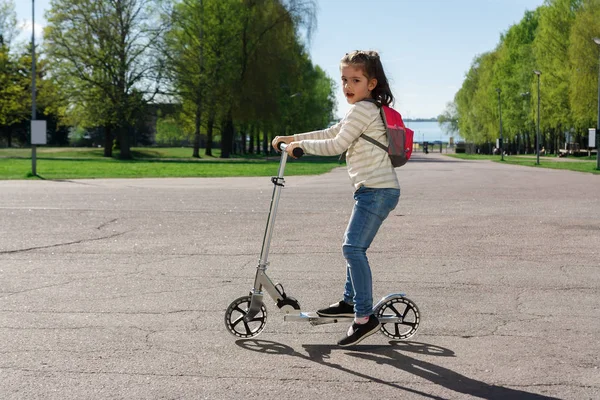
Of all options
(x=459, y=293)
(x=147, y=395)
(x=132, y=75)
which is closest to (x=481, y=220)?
(x=459, y=293)

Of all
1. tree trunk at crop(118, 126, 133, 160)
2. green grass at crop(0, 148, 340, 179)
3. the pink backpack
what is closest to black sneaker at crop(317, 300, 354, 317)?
the pink backpack

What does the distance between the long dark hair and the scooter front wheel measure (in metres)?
1.50

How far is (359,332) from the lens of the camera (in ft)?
16.0

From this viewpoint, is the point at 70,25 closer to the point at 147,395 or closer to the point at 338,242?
the point at 338,242

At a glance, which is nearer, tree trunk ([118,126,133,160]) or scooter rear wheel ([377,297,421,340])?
scooter rear wheel ([377,297,421,340])

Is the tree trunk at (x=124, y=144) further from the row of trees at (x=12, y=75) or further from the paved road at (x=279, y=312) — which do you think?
the paved road at (x=279, y=312)

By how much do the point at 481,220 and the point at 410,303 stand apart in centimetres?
803

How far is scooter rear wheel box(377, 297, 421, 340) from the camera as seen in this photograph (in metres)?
5.13

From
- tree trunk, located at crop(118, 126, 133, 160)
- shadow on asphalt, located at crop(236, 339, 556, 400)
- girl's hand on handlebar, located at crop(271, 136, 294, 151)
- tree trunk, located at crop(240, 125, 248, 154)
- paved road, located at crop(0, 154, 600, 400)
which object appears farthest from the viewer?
tree trunk, located at crop(240, 125, 248, 154)

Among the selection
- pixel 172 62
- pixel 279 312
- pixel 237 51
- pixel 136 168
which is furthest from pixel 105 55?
pixel 279 312

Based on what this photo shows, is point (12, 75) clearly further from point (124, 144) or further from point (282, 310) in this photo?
point (282, 310)

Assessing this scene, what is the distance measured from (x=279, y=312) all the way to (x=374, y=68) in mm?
2040

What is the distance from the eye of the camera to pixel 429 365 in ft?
14.9

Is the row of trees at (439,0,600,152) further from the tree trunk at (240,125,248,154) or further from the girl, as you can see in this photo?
the girl
